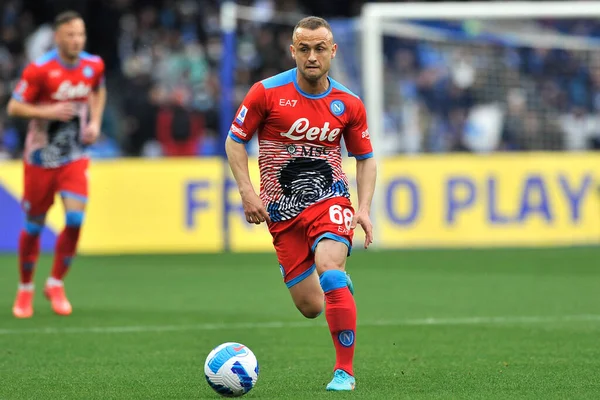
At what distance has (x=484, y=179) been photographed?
17.8 metres

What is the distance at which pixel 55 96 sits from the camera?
10.3m

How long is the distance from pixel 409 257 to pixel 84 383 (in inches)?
384

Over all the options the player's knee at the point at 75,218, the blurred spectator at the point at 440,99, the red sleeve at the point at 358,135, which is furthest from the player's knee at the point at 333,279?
the blurred spectator at the point at 440,99

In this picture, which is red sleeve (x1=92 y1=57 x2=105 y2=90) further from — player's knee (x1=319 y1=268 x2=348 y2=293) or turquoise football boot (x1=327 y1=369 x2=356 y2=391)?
turquoise football boot (x1=327 y1=369 x2=356 y2=391)

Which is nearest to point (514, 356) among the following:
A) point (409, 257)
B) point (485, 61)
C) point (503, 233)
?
point (409, 257)

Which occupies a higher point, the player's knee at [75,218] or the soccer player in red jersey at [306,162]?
the soccer player in red jersey at [306,162]

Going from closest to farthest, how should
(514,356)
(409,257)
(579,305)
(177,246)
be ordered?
1. (514,356)
2. (579,305)
3. (409,257)
4. (177,246)

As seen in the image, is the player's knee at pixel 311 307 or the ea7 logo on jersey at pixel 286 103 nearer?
the ea7 logo on jersey at pixel 286 103

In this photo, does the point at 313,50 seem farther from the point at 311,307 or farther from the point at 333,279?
the point at 311,307

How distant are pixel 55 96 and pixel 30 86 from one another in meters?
0.23

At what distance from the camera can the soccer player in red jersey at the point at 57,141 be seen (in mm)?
10164

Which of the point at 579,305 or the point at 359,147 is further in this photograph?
the point at 579,305

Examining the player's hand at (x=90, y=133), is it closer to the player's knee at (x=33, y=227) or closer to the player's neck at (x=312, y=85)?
the player's knee at (x=33, y=227)

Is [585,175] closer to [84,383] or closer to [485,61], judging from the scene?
[485,61]
